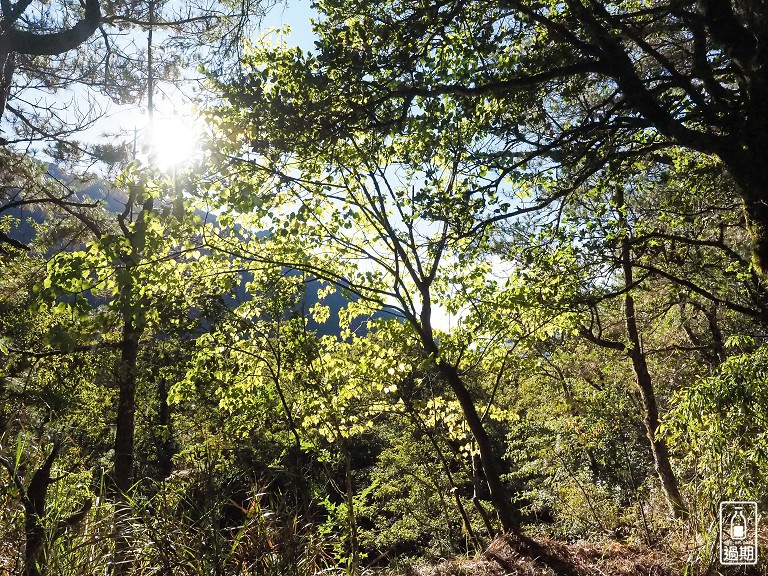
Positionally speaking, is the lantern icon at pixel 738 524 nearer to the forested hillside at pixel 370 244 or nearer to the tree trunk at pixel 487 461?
the forested hillside at pixel 370 244

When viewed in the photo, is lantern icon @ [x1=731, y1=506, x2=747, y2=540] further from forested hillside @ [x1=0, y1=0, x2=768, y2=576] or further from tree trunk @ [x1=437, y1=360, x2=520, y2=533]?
tree trunk @ [x1=437, y1=360, x2=520, y2=533]

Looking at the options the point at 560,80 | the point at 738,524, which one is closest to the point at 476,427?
the point at 738,524

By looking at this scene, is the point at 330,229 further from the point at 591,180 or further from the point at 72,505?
the point at 72,505

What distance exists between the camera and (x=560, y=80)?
504 cm

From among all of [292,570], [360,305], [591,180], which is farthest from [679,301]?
[292,570]

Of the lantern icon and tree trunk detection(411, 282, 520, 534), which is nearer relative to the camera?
the lantern icon

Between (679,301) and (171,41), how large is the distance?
9.22 meters

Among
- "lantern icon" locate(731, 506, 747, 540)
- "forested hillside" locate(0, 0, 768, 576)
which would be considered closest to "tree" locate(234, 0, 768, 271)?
"forested hillside" locate(0, 0, 768, 576)

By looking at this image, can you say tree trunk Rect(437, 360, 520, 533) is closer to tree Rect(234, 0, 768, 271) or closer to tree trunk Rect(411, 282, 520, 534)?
tree trunk Rect(411, 282, 520, 534)

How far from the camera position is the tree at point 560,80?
3.55 m

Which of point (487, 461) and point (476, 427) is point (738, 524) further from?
point (476, 427)

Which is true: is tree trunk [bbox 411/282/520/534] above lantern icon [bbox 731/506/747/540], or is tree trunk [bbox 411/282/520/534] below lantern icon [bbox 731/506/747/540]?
above

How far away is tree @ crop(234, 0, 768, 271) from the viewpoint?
11.7 ft


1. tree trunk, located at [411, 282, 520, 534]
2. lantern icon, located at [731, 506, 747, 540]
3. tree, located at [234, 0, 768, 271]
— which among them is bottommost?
lantern icon, located at [731, 506, 747, 540]
